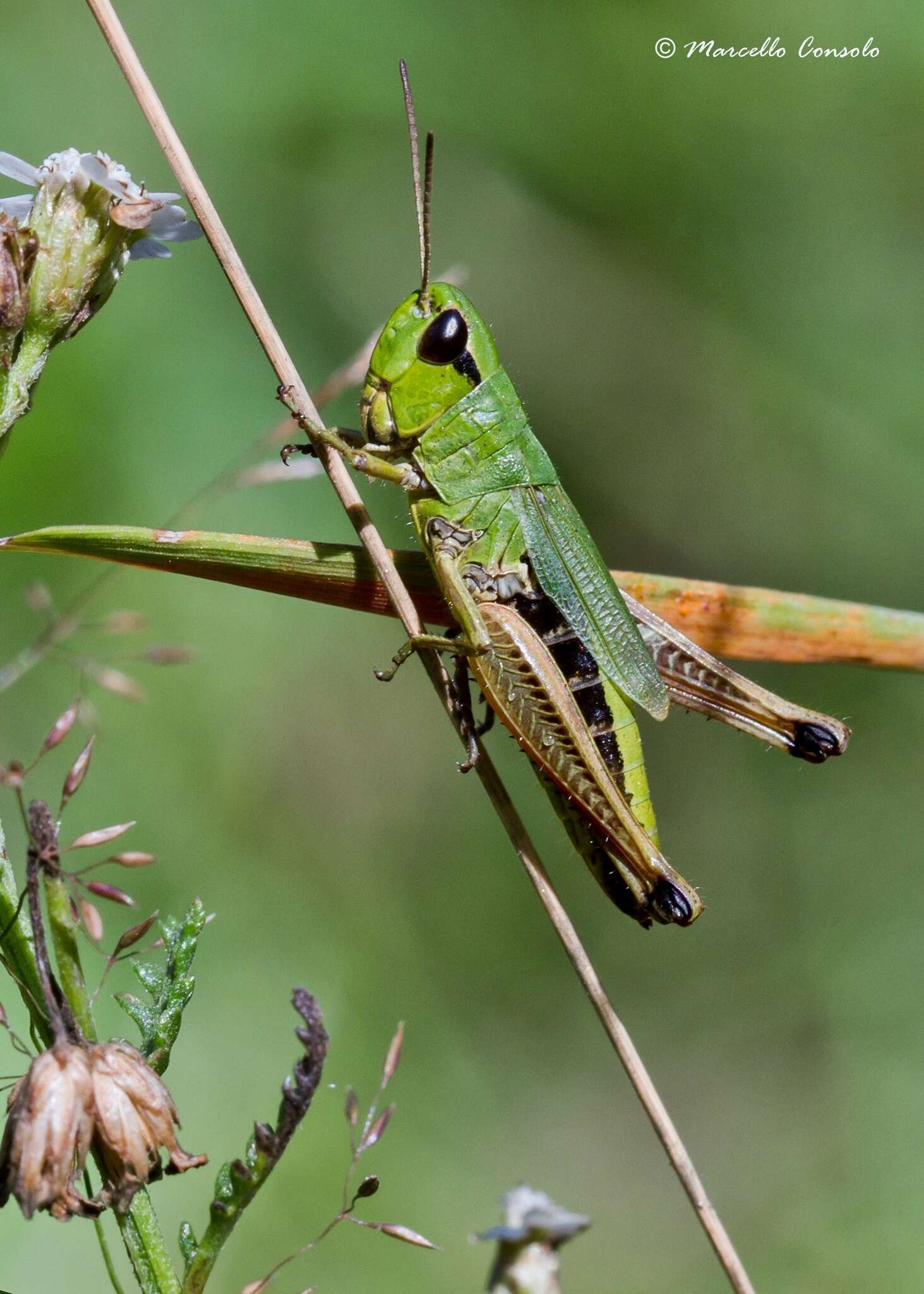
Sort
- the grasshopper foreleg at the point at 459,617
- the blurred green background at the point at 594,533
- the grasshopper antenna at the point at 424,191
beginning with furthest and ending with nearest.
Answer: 1. the blurred green background at the point at 594,533
2. the grasshopper foreleg at the point at 459,617
3. the grasshopper antenna at the point at 424,191

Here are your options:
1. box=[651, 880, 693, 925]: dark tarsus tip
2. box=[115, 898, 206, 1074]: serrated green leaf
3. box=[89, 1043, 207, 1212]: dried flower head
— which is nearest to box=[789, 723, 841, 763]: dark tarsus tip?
box=[651, 880, 693, 925]: dark tarsus tip

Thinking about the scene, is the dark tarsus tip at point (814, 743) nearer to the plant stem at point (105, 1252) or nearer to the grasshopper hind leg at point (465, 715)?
the grasshopper hind leg at point (465, 715)

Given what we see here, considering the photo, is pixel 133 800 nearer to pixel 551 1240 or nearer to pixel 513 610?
pixel 513 610

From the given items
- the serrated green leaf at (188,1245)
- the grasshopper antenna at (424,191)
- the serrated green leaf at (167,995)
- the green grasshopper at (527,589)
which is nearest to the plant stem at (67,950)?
the serrated green leaf at (167,995)

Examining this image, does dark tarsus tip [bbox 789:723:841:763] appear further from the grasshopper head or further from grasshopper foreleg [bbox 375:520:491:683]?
the grasshopper head

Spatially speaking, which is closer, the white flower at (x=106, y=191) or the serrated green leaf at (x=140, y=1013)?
the serrated green leaf at (x=140, y=1013)

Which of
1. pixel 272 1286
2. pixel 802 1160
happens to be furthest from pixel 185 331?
pixel 802 1160

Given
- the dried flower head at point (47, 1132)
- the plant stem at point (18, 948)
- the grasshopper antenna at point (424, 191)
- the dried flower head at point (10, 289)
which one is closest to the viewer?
the dried flower head at point (47, 1132)
